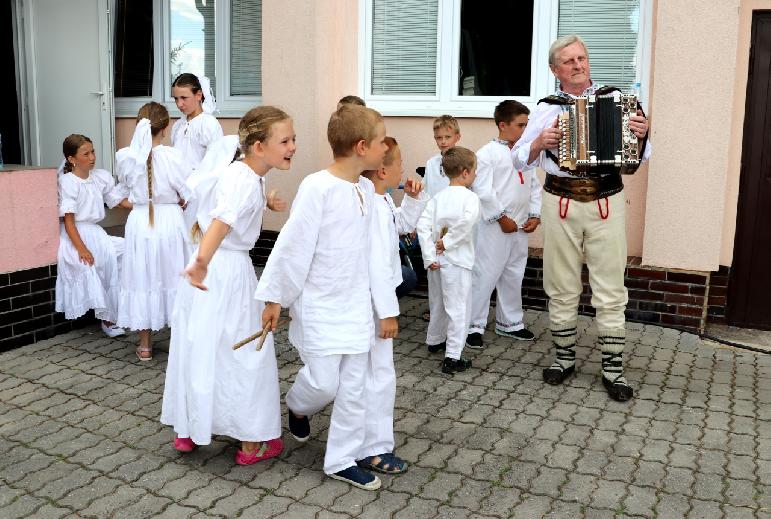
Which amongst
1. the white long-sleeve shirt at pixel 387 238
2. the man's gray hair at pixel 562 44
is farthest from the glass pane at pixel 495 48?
the white long-sleeve shirt at pixel 387 238

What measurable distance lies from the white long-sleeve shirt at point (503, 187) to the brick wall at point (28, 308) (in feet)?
10.7

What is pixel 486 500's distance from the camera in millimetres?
3904

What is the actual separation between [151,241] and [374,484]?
9.67ft

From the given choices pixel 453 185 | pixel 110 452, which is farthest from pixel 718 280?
pixel 110 452

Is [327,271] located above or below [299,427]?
above

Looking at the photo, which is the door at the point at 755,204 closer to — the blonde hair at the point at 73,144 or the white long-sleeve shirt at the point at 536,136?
the white long-sleeve shirt at the point at 536,136

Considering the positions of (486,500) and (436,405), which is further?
(436,405)

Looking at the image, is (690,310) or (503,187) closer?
(503,187)

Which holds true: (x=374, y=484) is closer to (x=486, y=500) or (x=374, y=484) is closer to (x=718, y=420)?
(x=486, y=500)

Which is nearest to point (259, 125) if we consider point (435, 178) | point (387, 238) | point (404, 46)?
point (387, 238)

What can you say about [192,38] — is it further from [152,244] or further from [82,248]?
[152,244]

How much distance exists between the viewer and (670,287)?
6754 mm

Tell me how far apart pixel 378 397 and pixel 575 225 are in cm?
192

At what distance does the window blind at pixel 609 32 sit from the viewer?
23.4ft
